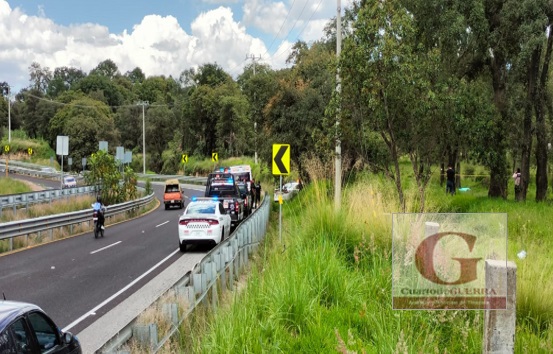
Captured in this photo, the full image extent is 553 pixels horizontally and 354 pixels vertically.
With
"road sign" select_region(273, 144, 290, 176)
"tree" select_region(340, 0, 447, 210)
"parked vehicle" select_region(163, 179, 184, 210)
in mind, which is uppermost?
"tree" select_region(340, 0, 447, 210)

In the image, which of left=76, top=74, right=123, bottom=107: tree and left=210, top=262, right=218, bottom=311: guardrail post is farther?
left=76, top=74, right=123, bottom=107: tree

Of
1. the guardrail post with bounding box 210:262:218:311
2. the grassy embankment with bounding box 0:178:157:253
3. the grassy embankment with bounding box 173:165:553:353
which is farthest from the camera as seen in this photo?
the grassy embankment with bounding box 0:178:157:253

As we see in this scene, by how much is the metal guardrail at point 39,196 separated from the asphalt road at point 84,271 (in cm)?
687

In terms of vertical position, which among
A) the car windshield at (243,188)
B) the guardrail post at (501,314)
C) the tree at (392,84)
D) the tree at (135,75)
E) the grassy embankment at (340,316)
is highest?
the tree at (135,75)

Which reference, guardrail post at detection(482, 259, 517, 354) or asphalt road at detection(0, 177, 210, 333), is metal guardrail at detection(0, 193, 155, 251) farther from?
guardrail post at detection(482, 259, 517, 354)

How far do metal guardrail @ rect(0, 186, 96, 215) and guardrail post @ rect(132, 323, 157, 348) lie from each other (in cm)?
2271

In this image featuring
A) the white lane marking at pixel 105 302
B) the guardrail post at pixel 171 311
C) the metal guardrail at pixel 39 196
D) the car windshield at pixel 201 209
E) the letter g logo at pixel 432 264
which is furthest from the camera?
the metal guardrail at pixel 39 196

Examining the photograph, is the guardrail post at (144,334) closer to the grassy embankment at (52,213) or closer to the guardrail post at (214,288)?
the guardrail post at (214,288)

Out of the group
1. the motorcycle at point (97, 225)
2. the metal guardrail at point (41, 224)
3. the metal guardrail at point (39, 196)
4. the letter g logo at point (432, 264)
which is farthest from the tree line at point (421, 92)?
the metal guardrail at point (39, 196)

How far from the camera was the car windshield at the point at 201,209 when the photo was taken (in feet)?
63.4

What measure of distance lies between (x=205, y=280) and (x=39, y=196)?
2863 centimetres

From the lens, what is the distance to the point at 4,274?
14305mm

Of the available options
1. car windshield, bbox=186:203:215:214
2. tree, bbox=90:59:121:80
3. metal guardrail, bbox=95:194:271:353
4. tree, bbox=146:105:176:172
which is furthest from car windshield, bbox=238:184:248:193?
tree, bbox=90:59:121:80

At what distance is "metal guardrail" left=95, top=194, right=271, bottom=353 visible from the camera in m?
5.53
